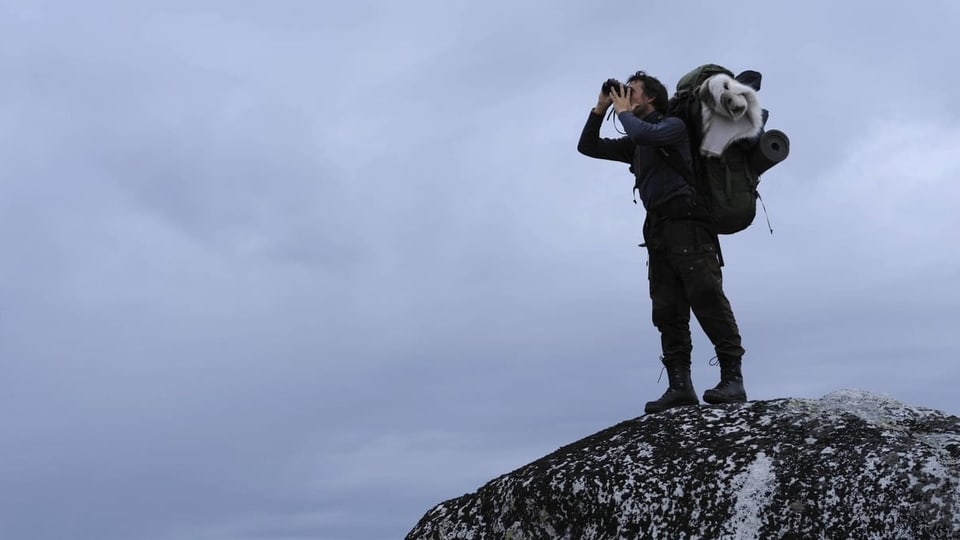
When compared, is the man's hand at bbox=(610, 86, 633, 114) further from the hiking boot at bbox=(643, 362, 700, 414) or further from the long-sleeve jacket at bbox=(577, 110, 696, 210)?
the hiking boot at bbox=(643, 362, 700, 414)

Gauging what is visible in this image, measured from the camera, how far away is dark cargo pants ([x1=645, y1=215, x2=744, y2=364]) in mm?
8031

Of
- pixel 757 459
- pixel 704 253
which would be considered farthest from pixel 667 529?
pixel 704 253

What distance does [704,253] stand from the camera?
805 centimetres

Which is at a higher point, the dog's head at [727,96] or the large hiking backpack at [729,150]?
the dog's head at [727,96]

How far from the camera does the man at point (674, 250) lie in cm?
802

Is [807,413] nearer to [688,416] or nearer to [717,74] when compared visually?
[688,416]

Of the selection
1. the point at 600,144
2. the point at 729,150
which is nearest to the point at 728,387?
the point at 729,150

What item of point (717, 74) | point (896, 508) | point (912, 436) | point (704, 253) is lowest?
point (896, 508)

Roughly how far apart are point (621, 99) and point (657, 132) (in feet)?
2.24

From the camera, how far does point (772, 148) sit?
26.5 ft

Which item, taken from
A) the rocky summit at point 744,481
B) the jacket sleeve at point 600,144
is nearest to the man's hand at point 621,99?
the jacket sleeve at point 600,144

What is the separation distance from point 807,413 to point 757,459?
2.57ft

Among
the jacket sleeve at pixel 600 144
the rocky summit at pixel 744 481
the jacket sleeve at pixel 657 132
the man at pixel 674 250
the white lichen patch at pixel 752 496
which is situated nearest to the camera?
the rocky summit at pixel 744 481

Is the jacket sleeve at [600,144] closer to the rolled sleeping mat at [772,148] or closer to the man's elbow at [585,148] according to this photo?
the man's elbow at [585,148]
